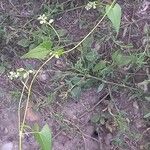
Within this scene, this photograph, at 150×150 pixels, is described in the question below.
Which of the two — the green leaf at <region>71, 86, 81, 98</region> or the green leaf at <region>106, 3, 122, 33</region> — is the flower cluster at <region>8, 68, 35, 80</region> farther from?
the green leaf at <region>106, 3, 122, 33</region>

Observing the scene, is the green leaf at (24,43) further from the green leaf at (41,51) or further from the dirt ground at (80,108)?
the green leaf at (41,51)

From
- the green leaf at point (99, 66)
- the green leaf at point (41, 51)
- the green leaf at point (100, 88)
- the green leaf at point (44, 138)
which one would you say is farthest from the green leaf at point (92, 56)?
the green leaf at point (44, 138)

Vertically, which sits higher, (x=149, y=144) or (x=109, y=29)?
(x=109, y=29)

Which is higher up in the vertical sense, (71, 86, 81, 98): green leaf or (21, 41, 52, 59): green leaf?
(21, 41, 52, 59): green leaf

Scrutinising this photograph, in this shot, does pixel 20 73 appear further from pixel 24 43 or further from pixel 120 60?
pixel 120 60

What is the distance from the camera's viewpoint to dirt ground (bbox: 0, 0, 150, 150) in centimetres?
208

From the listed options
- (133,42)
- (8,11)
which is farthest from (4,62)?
(133,42)

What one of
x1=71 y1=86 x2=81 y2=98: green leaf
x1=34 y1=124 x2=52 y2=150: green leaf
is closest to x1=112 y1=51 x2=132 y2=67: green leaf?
x1=71 y1=86 x2=81 y2=98: green leaf

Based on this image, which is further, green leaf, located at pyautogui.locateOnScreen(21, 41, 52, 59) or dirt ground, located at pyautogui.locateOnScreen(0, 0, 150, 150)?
dirt ground, located at pyautogui.locateOnScreen(0, 0, 150, 150)

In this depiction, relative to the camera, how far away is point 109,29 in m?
2.20

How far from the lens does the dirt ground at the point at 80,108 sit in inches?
81.7

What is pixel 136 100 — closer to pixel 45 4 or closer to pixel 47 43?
pixel 47 43

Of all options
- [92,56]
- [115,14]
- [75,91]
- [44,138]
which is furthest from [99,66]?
[44,138]

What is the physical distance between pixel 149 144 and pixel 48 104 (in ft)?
1.77
